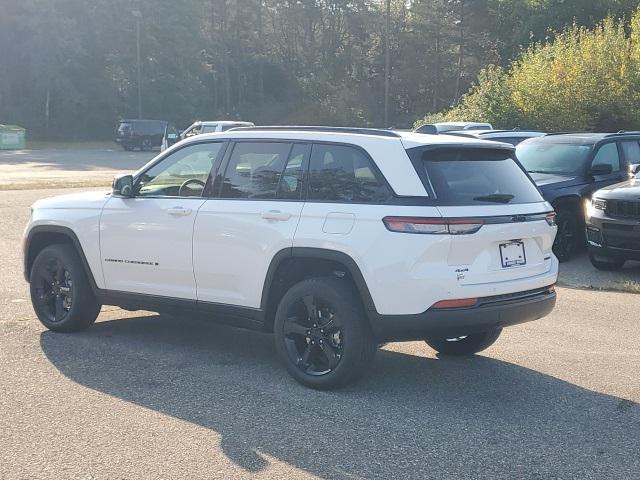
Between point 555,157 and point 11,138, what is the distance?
43.8 meters

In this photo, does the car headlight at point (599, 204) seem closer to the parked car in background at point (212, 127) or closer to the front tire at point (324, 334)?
the front tire at point (324, 334)

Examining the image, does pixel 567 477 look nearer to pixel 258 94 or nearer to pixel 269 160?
pixel 269 160

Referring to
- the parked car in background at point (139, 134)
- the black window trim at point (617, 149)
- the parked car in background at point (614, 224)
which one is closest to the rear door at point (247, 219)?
the parked car in background at point (614, 224)

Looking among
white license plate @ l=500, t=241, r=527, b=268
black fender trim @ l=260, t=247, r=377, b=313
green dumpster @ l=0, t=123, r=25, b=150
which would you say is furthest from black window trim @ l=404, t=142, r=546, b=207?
green dumpster @ l=0, t=123, r=25, b=150

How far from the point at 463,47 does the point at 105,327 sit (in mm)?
61359

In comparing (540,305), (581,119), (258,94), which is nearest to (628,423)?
(540,305)

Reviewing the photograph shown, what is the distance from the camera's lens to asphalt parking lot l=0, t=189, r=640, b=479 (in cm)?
444

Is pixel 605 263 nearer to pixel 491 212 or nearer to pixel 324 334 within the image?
pixel 491 212

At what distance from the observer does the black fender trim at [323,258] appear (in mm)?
5449

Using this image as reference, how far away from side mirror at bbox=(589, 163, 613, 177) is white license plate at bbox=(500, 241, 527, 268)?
22.9ft

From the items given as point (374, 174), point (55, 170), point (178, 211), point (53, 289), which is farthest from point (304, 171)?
point (55, 170)

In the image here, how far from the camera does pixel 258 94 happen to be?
74625 mm

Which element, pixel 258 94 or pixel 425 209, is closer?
pixel 425 209

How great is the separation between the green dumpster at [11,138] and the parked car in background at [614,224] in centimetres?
4539
